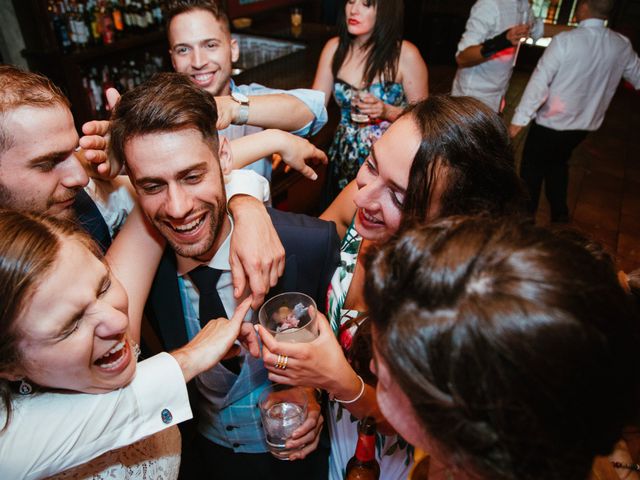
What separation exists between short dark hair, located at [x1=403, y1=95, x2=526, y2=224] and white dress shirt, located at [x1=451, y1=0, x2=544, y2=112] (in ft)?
7.72

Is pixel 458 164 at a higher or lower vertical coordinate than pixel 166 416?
higher

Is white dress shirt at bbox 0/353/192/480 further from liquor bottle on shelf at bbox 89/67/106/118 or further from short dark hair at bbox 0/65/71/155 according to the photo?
liquor bottle on shelf at bbox 89/67/106/118

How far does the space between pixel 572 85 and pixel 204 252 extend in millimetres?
3322

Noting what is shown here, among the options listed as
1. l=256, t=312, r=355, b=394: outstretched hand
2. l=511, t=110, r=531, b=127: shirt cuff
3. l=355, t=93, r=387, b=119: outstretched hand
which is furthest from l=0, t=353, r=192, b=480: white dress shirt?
l=511, t=110, r=531, b=127: shirt cuff

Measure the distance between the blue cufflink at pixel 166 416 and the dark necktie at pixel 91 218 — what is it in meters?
0.77

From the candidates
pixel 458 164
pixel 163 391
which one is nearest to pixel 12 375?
pixel 163 391

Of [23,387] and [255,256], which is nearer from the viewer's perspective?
[23,387]

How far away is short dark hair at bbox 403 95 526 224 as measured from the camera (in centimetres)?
122

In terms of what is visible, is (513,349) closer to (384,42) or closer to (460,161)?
(460,161)

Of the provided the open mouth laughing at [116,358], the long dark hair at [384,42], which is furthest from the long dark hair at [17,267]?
the long dark hair at [384,42]

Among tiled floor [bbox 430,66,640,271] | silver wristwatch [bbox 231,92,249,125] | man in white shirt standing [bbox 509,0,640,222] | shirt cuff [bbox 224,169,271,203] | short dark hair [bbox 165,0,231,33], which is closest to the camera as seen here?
shirt cuff [bbox 224,169,271,203]

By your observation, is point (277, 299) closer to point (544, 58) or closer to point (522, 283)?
point (522, 283)

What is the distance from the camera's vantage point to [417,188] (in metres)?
1.24

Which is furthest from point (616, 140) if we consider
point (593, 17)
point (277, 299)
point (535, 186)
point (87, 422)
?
point (87, 422)
